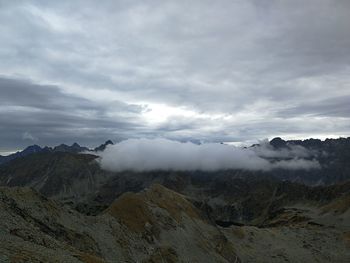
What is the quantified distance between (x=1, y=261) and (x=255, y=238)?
160 meters

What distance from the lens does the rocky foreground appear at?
72.1 meters

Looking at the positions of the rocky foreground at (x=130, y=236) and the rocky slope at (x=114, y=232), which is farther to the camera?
the rocky foreground at (x=130, y=236)

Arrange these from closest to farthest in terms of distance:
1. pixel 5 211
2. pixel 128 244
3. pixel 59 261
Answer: pixel 59 261, pixel 5 211, pixel 128 244

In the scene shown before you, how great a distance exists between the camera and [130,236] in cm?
12556

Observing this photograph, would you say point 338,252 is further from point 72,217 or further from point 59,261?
point 59,261

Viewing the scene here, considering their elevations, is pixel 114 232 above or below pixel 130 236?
above

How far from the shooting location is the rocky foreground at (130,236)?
237 feet

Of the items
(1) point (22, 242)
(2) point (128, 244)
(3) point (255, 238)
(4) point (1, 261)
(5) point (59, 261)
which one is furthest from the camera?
(3) point (255, 238)

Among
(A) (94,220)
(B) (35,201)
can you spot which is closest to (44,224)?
(B) (35,201)

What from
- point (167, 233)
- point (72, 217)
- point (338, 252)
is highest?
point (72, 217)

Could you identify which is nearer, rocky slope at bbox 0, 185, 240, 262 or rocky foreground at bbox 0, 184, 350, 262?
rocky slope at bbox 0, 185, 240, 262

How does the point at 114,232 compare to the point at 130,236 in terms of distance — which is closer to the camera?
the point at 114,232

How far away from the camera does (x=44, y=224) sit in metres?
96.9

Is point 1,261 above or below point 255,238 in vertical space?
above
